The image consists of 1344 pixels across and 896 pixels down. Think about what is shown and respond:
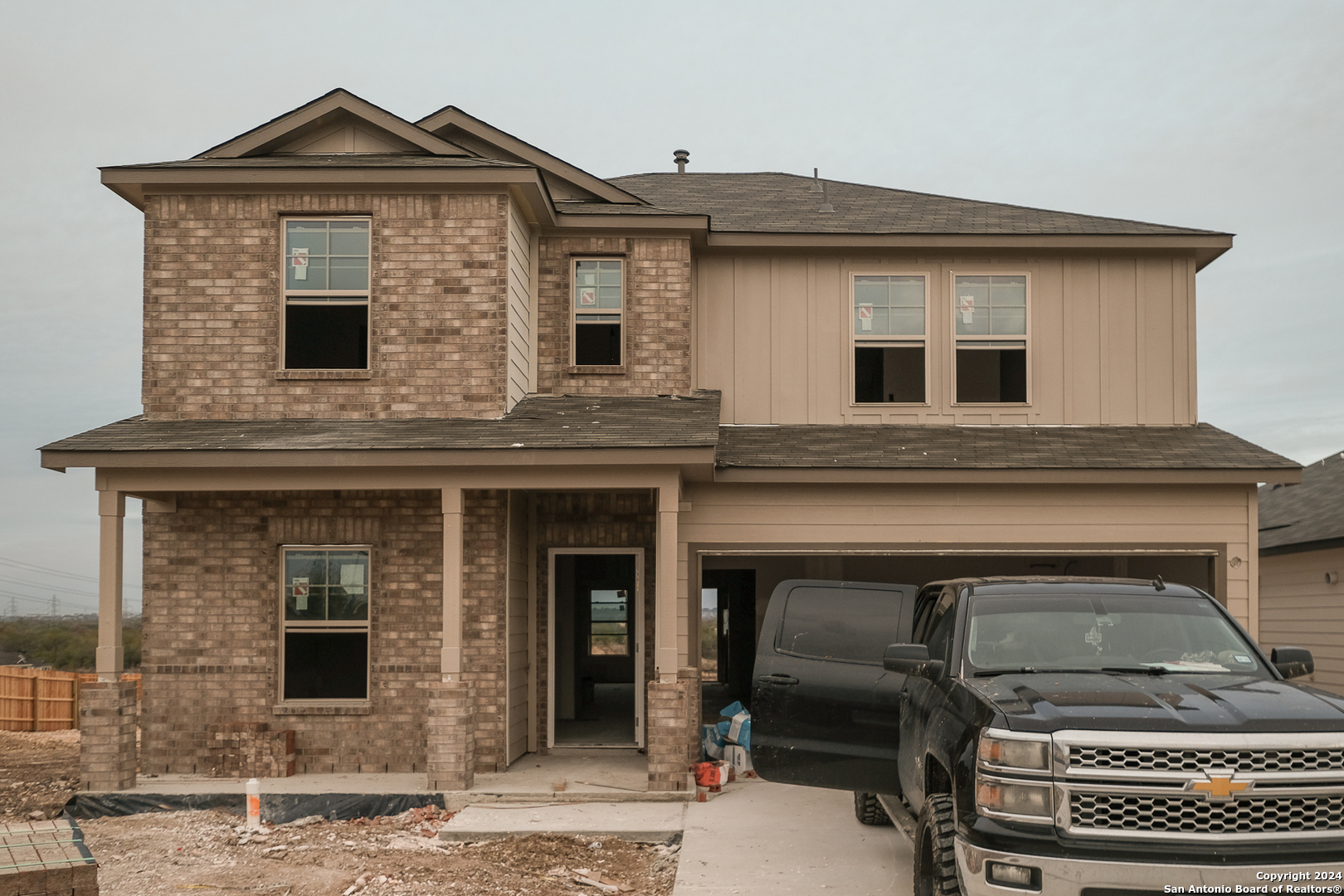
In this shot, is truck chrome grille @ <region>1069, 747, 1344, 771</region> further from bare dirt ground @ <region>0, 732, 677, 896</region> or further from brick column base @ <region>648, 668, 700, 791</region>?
brick column base @ <region>648, 668, 700, 791</region>

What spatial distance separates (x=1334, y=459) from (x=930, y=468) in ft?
40.6

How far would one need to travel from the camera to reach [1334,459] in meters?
19.8

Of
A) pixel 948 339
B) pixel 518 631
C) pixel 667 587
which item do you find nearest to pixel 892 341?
pixel 948 339

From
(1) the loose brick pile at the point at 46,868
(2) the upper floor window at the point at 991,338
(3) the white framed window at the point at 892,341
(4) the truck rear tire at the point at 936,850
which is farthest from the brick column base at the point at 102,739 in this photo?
(2) the upper floor window at the point at 991,338

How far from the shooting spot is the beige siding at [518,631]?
11.4m

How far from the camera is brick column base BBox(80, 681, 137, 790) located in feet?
33.8

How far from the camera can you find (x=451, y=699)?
10180 mm

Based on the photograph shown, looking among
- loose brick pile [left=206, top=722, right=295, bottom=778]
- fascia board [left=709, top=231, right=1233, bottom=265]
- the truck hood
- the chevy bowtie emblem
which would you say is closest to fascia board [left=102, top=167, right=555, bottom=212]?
fascia board [left=709, top=231, right=1233, bottom=265]

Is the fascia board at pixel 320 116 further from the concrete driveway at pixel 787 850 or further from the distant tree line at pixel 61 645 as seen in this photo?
the distant tree line at pixel 61 645

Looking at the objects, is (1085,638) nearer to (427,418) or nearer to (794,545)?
(794,545)

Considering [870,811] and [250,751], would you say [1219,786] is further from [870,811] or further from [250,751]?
[250,751]

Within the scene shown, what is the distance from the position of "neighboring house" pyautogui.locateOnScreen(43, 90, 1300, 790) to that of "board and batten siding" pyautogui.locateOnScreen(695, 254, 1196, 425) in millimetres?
35

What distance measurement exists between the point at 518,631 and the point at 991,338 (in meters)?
6.26

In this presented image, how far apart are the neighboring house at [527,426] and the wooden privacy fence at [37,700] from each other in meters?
9.47
